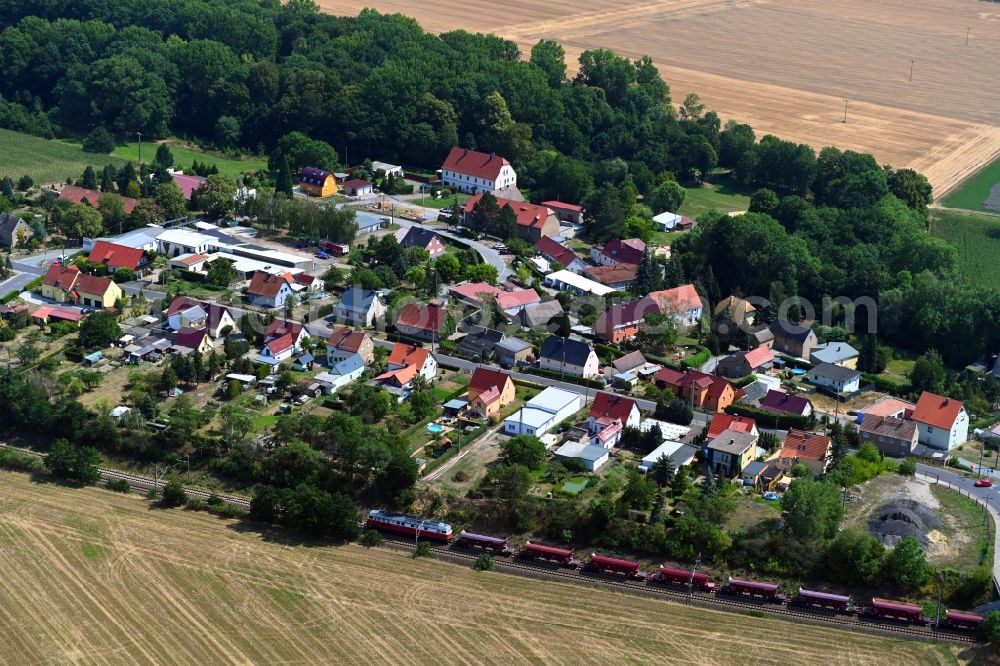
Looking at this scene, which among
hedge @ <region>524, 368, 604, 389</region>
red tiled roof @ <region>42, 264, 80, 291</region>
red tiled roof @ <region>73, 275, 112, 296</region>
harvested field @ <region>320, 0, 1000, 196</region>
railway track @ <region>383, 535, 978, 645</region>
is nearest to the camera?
railway track @ <region>383, 535, 978, 645</region>

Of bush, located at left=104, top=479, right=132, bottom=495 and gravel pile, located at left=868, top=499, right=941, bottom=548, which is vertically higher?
gravel pile, located at left=868, top=499, right=941, bottom=548

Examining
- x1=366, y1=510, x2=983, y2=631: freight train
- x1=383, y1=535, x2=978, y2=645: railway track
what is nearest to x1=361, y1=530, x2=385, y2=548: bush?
x1=383, y1=535, x2=978, y2=645: railway track

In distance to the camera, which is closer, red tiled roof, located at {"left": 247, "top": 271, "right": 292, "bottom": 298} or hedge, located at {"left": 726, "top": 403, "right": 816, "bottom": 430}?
hedge, located at {"left": 726, "top": 403, "right": 816, "bottom": 430}

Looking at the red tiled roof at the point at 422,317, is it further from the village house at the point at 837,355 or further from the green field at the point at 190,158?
the green field at the point at 190,158

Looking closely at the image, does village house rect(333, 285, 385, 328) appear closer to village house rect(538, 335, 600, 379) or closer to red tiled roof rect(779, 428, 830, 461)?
village house rect(538, 335, 600, 379)

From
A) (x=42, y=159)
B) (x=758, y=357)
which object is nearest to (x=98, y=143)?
(x=42, y=159)

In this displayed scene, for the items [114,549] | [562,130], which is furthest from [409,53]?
[114,549]

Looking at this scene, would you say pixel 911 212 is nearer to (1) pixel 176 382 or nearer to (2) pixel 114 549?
(1) pixel 176 382

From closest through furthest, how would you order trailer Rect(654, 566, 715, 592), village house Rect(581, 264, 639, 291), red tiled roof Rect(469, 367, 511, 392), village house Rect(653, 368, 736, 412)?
trailer Rect(654, 566, 715, 592) < red tiled roof Rect(469, 367, 511, 392) < village house Rect(653, 368, 736, 412) < village house Rect(581, 264, 639, 291)

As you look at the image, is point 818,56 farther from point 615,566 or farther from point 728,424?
point 615,566
